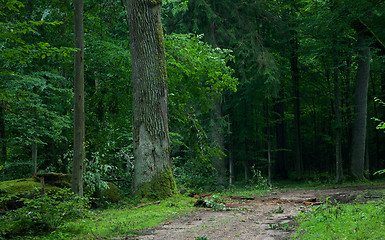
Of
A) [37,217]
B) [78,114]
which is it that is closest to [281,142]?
[78,114]

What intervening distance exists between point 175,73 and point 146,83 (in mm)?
3955

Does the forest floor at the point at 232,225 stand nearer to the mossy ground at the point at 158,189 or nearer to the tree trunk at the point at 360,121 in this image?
the mossy ground at the point at 158,189

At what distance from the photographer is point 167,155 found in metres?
9.52

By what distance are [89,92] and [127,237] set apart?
30.2ft

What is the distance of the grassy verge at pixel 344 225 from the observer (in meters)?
4.64

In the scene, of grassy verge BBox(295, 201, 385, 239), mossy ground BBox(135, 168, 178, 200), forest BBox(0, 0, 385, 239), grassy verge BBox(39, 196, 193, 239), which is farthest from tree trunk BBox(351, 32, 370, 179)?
grassy verge BBox(295, 201, 385, 239)

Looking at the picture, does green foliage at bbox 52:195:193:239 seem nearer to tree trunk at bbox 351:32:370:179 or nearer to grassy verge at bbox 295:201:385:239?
grassy verge at bbox 295:201:385:239

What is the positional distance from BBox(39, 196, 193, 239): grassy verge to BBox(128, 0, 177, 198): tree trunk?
2.32 feet

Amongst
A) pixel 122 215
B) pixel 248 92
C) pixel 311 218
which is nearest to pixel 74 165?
pixel 122 215

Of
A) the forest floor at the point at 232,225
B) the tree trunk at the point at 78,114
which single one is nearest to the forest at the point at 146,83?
the tree trunk at the point at 78,114

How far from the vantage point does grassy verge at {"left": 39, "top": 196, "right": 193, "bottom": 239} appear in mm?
5629

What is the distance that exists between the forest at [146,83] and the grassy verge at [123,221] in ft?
1.64

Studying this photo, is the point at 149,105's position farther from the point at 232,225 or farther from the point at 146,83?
the point at 232,225

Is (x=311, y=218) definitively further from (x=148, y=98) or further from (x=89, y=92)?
(x=89, y=92)
